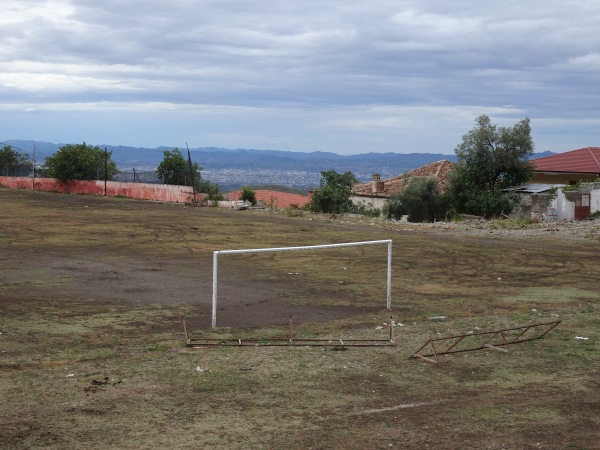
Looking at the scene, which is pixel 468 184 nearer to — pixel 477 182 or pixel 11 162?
pixel 477 182

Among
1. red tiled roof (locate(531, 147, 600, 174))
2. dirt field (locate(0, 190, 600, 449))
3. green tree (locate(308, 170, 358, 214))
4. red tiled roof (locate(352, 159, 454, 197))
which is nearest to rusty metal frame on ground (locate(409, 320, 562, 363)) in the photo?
dirt field (locate(0, 190, 600, 449))

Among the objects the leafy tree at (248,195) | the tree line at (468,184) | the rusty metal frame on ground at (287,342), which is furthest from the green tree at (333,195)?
the rusty metal frame on ground at (287,342)

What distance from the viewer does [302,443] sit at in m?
8.42

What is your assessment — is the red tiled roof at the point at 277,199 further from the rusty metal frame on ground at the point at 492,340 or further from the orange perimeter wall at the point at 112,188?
the rusty metal frame on ground at the point at 492,340

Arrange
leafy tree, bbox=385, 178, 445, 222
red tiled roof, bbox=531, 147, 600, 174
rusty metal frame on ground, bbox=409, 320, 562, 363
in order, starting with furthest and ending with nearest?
1. red tiled roof, bbox=531, 147, 600, 174
2. leafy tree, bbox=385, 178, 445, 222
3. rusty metal frame on ground, bbox=409, 320, 562, 363

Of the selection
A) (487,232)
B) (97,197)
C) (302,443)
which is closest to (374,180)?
(97,197)

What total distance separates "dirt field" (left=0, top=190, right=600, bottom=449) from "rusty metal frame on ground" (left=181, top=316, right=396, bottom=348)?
0.25 m

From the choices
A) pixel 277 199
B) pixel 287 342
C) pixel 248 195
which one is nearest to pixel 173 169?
pixel 248 195

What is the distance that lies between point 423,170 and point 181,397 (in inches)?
2708

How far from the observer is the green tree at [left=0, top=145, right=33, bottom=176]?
229 ft

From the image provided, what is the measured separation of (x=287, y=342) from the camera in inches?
524

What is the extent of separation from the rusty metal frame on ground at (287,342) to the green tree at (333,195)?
39248 mm

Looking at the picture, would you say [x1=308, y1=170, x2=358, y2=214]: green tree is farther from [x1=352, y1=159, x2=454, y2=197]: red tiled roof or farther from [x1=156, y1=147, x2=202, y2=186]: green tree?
[x1=352, y1=159, x2=454, y2=197]: red tiled roof

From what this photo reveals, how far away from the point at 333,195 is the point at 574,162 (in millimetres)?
24481
